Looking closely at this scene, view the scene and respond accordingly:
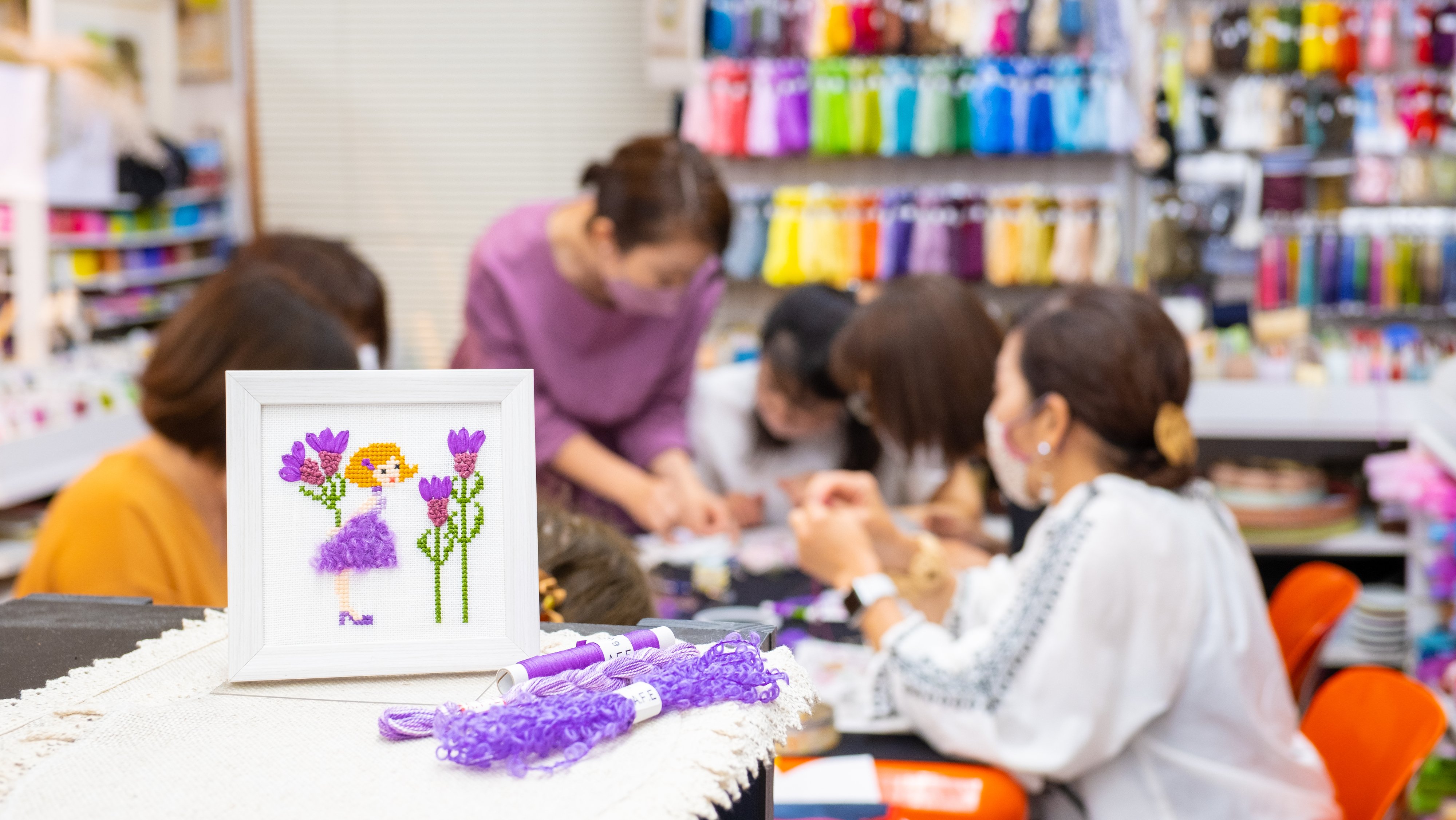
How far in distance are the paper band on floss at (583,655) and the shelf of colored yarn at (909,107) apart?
4116 millimetres

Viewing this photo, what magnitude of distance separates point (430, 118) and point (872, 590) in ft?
15.9

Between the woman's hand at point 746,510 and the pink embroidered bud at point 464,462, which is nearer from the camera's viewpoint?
the pink embroidered bud at point 464,462

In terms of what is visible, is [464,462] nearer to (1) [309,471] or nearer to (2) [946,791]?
(1) [309,471]

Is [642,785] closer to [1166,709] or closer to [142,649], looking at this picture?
[142,649]

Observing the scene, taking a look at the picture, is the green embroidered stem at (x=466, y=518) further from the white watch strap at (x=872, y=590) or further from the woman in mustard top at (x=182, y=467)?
the white watch strap at (x=872, y=590)

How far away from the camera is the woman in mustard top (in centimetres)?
183

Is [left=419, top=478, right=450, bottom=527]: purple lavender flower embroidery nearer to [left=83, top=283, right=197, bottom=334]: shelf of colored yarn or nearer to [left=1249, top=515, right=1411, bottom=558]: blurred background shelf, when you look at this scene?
[left=1249, top=515, right=1411, bottom=558]: blurred background shelf

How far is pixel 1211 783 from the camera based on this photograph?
1802 mm

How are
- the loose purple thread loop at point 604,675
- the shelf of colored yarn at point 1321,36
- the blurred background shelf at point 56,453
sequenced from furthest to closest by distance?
the shelf of colored yarn at point 1321,36 < the blurred background shelf at point 56,453 < the loose purple thread loop at point 604,675

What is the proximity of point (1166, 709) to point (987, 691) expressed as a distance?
10.3 inches

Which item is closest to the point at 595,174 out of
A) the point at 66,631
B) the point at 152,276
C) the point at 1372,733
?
the point at 1372,733

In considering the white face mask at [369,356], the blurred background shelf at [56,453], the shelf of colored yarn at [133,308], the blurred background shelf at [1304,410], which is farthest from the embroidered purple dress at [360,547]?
the shelf of colored yarn at [133,308]

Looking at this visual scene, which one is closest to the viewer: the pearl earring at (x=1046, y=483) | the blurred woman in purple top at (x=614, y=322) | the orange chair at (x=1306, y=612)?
the pearl earring at (x=1046, y=483)

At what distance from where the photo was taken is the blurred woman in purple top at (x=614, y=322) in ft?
9.06
